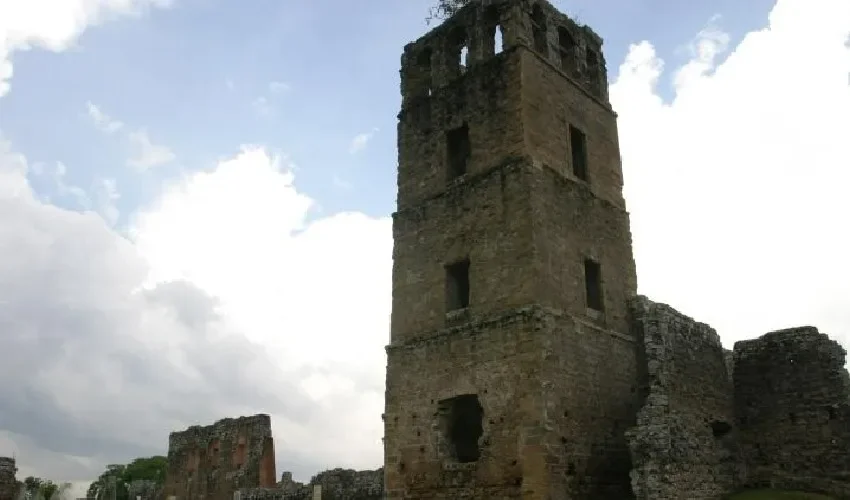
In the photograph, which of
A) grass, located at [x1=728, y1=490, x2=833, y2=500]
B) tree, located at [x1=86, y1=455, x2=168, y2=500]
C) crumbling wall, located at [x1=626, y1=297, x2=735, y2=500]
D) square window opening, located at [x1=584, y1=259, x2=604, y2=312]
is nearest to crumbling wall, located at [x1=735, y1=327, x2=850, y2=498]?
crumbling wall, located at [x1=626, y1=297, x2=735, y2=500]

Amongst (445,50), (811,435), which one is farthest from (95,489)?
(811,435)

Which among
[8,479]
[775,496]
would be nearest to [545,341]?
[775,496]

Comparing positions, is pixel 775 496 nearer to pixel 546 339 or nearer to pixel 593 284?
pixel 593 284

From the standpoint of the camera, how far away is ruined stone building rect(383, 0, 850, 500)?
41.2 feet

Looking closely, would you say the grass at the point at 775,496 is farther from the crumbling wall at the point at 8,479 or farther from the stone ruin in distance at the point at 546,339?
the crumbling wall at the point at 8,479

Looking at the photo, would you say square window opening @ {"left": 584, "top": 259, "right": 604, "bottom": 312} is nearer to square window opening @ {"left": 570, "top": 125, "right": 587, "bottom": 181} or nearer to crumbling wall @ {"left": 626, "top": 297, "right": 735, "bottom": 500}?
crumbling wall @ {"left": 626, "top": 297, "right": 735, "bottom": 500}

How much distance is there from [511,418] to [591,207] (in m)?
4.96

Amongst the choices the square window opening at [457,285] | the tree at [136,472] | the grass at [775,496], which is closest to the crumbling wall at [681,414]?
the grass at [775,496]

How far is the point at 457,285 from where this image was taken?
14742 millimetres

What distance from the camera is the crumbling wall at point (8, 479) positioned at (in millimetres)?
17641

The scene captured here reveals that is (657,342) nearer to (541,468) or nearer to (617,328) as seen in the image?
(617,328)

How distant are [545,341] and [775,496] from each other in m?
5.30

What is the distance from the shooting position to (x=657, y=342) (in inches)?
548

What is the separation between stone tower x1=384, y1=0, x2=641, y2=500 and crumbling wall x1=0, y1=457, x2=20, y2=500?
32.3 feet
